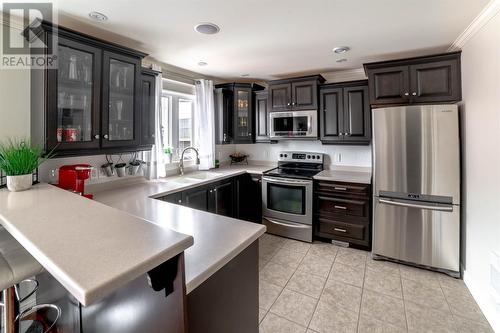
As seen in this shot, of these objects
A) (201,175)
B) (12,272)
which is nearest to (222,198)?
(201,175)

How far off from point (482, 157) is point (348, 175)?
57.3 inches

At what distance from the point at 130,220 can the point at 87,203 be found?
18.2 inches

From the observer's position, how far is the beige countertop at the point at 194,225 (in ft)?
3.30

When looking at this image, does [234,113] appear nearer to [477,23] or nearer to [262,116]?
[262,116]

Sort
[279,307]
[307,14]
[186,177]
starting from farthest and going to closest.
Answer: [186,177]
[279,307]
[307,14]

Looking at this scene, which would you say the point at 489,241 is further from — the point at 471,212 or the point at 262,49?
the point at 262,49

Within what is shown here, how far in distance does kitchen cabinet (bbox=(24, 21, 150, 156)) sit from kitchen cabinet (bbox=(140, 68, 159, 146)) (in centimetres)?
15

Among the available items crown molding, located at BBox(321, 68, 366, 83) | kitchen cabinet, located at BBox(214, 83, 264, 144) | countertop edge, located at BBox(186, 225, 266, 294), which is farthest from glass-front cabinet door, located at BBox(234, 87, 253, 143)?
countertop edge, located at BBox(186, 225, 266, 294)

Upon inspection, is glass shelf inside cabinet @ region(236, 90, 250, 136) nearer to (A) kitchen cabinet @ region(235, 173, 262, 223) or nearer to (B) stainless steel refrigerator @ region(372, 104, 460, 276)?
(A) kitchen cabinet @ region(235, 173, 262, 223)

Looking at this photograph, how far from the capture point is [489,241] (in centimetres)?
192

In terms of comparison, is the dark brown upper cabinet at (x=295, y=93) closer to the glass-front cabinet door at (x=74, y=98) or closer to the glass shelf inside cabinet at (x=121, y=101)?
the glass shelf inside cabinet at (x=121, y=101)

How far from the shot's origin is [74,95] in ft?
6.50

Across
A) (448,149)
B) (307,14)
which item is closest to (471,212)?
(448,149)

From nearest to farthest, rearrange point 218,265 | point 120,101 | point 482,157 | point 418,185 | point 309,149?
point 218,265
point 482,157
point 120,101
point 418,185
point 309,149
